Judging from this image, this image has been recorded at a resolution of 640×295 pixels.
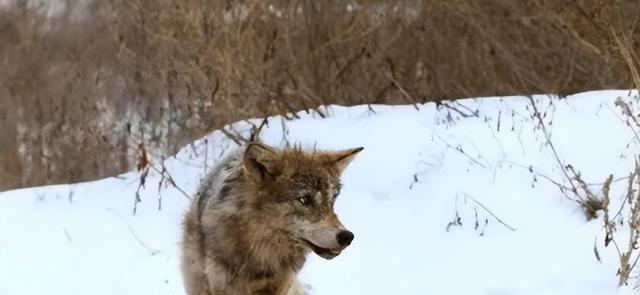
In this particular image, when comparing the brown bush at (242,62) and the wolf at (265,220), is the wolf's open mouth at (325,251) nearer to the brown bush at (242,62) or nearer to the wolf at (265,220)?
the wolf at (265,220)

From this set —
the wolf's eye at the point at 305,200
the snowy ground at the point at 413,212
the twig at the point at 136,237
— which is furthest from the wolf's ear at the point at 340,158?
the twig at the point at 136,237

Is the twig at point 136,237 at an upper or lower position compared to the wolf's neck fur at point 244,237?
lower

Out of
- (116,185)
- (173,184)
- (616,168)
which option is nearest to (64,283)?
(173,184)

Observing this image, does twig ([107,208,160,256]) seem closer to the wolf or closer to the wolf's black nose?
the wolf

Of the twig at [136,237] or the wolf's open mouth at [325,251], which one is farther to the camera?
the twig at [136,237]

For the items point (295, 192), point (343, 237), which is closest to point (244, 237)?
point (295, 192)

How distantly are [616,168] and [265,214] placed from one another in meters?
3.60

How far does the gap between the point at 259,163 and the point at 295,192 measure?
8.7 inches

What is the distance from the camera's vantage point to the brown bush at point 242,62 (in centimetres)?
1091

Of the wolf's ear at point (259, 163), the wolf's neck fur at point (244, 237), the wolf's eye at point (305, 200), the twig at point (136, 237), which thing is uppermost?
the wolf's ear at point (259, 163)

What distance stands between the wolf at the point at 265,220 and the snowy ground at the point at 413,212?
0.80m

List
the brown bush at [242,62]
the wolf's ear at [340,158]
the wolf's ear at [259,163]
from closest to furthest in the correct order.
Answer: the wolf's ear at [259,163], the wolf's ear at [340,158], the brown bush at [242,62]

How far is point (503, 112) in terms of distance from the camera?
31.9 feet

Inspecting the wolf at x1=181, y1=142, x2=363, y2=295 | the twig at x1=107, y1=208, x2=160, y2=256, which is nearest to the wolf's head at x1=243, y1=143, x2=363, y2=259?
the wolf at x1=181, y1=142, x2=363, y2=295
